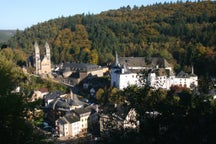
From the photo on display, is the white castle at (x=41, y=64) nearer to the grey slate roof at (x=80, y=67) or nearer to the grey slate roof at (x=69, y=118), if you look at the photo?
the grey slate roof at (x=80, y=67)

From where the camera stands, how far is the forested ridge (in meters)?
48.6

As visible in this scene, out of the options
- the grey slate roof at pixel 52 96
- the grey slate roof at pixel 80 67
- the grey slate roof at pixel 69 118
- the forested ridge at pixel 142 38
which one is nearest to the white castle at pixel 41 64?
the grey slate roof at pixel 80 67

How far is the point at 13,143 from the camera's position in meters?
6.57


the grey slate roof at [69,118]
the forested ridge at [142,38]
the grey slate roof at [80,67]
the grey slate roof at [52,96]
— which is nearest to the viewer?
the grey slate roof at [69,118]

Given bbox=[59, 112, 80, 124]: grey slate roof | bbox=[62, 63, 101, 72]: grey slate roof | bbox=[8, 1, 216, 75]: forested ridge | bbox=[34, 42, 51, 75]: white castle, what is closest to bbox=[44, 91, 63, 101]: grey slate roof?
bbox=[59, 112, 80, 124]: grey slate roof

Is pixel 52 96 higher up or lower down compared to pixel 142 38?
lower down

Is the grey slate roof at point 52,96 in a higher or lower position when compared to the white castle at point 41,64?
lower

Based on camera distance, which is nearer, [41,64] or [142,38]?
[41,64]

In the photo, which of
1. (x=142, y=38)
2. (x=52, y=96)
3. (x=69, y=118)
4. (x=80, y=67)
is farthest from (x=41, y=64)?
(x=142, y=38)

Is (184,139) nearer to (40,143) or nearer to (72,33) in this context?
(40,143)

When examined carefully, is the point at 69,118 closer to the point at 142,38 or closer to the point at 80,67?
the point at 80,67

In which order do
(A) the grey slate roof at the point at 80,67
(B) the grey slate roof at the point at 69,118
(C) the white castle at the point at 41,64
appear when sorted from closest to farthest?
1. (B) the grey slate roof at the point at 69,118
2. (A) the grey slate roof at the point at 80,67
3. (C) the white castle at the point at 41,64

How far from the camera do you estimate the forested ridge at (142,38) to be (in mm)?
48562

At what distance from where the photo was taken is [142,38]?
60.4 metres
